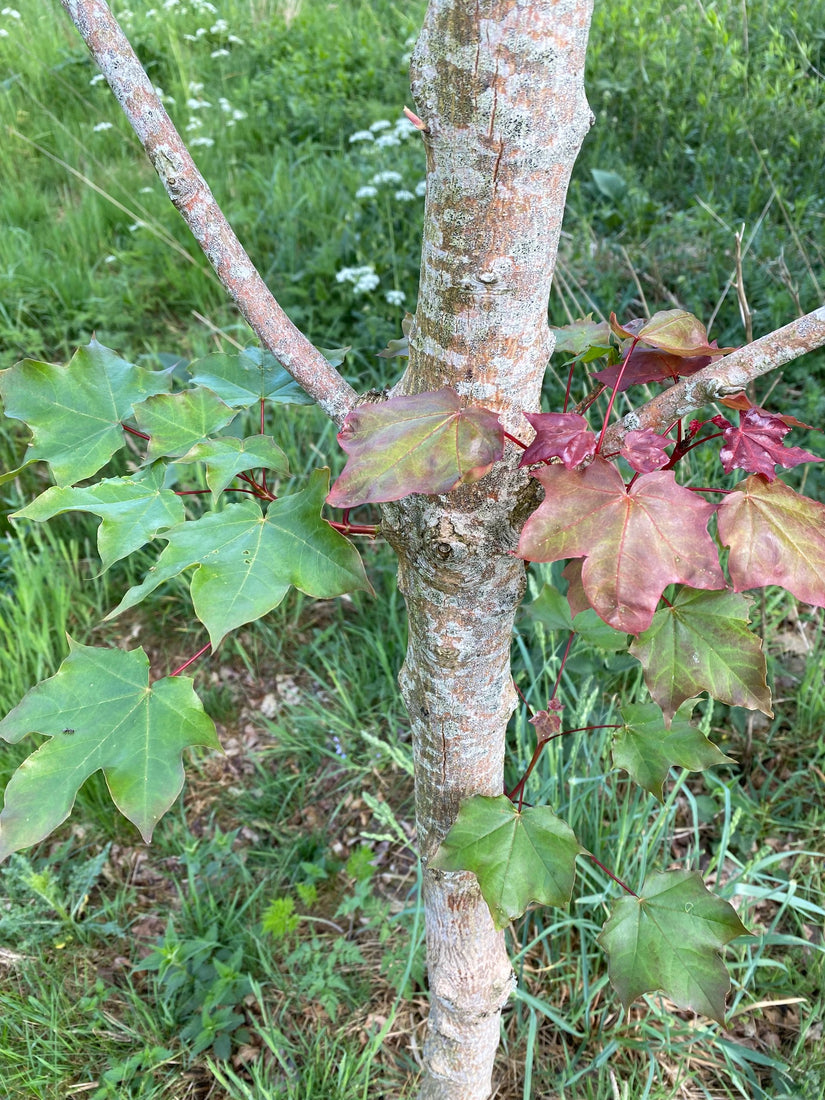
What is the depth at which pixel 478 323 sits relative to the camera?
2.20 ft

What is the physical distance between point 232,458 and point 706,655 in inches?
20.4

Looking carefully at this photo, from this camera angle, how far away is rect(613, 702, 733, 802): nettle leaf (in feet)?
3.13

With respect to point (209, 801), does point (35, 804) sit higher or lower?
higher

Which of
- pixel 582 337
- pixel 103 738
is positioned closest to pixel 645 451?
pixel 582 337

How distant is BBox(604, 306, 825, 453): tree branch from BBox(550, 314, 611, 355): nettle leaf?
0.72 feet

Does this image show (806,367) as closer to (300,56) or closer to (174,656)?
(174,656)

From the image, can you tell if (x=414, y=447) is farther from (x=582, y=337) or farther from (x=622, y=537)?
(x=582, y=337)

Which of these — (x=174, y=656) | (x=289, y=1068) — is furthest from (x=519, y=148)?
(x=174, y=656)

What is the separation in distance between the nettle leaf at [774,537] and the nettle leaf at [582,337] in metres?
0.29

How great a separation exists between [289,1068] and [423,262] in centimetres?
149

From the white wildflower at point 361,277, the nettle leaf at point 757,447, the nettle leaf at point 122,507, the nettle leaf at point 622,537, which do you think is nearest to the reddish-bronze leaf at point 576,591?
the nettle leaf at point 622,537

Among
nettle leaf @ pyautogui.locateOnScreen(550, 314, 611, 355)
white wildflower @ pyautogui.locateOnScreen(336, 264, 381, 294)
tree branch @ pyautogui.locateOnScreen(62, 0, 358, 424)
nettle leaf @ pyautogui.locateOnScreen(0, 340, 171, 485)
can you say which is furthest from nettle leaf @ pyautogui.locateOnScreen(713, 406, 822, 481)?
Answer: white wildflower @ pyautogui.locateOnScreen(336, 264, 381, 294)

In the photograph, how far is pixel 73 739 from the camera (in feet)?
2.54

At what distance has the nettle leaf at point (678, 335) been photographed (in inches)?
28.4
